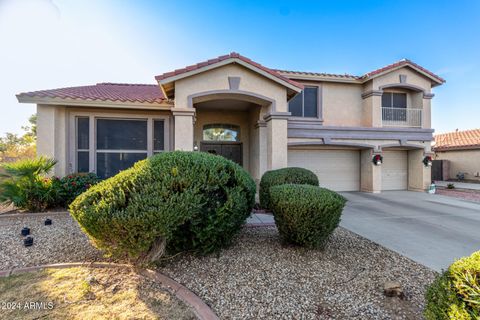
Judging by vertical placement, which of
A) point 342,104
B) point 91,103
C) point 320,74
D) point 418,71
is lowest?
point 91,103

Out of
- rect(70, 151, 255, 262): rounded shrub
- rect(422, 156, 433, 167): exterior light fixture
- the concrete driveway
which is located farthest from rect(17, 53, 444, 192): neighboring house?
rect(70, 151, 255, 262): rounded shrub

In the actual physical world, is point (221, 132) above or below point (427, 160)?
above

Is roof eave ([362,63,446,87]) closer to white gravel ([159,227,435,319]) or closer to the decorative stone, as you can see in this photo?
white gravel ([159,227,435,319])

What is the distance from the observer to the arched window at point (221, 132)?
10.8m

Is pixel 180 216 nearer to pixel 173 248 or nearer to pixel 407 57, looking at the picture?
pixel 173 248

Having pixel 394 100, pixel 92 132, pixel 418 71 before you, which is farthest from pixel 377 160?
pixel 92 132

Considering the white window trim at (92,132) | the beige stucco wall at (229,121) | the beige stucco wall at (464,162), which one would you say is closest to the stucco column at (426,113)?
the beige stucco wall at (464,162)

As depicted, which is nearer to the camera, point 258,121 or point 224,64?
point 224,64

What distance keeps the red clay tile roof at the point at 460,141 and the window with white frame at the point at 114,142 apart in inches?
828

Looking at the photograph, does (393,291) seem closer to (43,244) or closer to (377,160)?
(43,244)

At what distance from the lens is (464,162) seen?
15.8 metres

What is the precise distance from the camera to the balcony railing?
39.4ft

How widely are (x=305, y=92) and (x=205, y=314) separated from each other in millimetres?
11091

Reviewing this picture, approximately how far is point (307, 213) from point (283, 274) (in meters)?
1.12
